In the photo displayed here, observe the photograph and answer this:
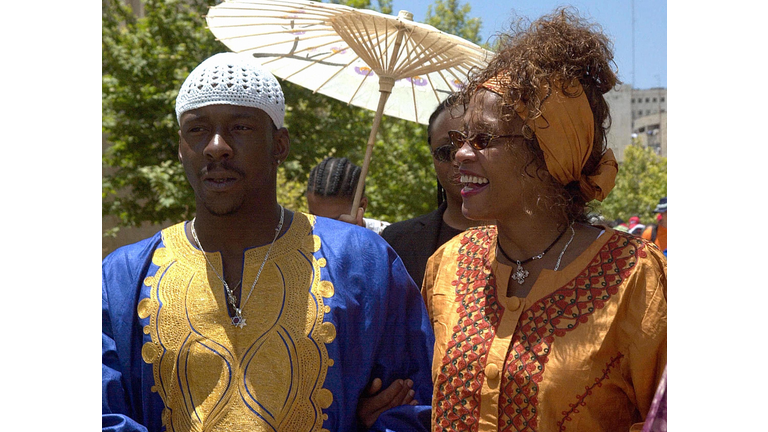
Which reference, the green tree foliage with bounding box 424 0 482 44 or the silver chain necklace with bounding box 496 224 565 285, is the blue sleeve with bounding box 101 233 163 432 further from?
the green tree foliage with bounding box 424 0 482 44

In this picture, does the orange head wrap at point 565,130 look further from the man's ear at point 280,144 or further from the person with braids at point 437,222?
the person with braids at point 437,222

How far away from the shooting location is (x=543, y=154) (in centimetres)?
224

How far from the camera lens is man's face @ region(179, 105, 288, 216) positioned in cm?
245

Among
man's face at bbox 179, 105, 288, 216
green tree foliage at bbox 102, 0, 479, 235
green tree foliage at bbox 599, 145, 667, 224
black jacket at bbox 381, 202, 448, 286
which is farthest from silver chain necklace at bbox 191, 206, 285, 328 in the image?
green tree foliage at bbox 599, 145, 667, 224

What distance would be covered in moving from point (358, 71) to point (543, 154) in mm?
2378

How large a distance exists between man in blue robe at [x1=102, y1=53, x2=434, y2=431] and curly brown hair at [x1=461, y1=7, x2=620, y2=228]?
60cm

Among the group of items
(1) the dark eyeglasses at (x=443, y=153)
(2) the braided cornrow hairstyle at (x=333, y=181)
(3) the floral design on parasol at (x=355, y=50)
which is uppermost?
(3) the floral design on parasol at (x=355, y=50)

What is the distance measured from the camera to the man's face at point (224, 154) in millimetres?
2447

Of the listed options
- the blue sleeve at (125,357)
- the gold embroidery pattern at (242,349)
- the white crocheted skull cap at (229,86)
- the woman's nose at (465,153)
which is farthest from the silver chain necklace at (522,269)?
the blue sleeve at (125,357)

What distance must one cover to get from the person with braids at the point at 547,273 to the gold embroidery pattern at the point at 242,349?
38 centimetres

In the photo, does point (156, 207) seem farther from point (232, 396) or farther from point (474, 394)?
point (474, 394)

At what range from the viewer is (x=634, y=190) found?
16.1 feet
